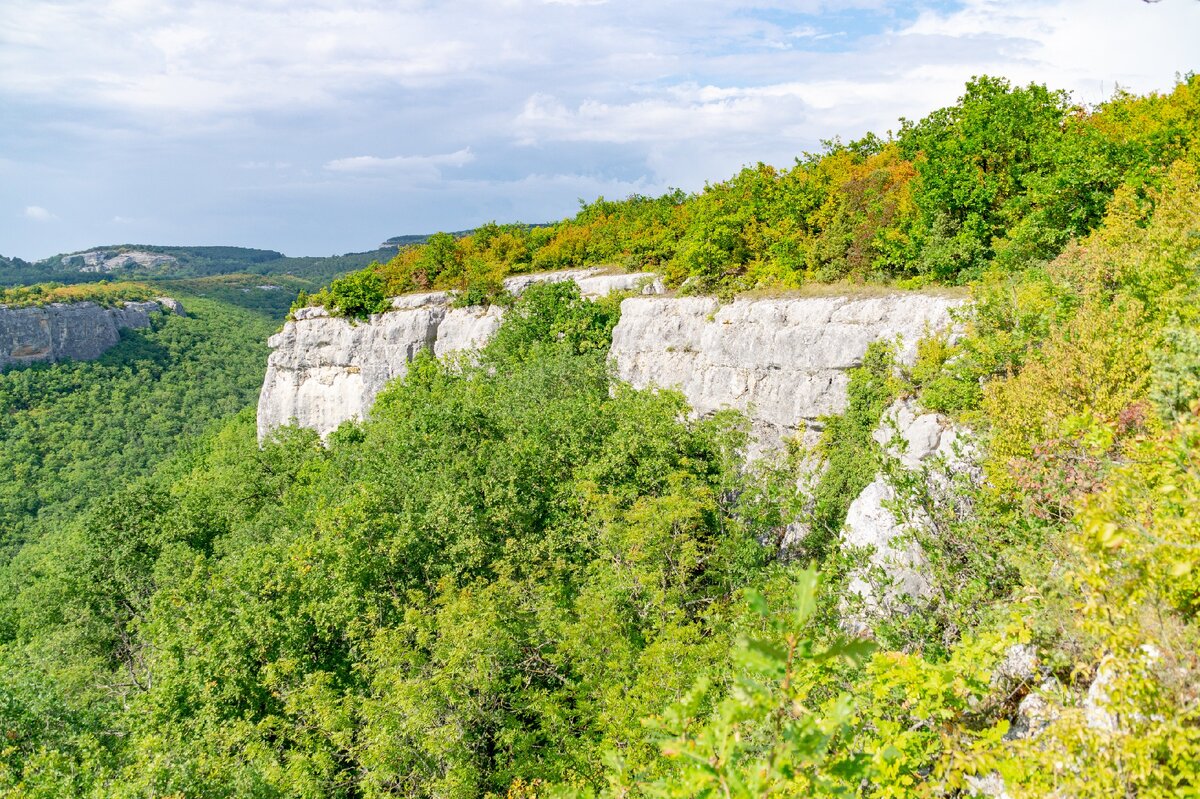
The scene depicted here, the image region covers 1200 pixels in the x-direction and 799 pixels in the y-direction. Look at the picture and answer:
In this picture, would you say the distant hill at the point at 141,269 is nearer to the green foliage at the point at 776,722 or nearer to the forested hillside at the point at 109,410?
the forested hillside at the point at 109,410

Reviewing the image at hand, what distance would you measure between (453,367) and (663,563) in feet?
70.9

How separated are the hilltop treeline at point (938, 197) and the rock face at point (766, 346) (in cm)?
200

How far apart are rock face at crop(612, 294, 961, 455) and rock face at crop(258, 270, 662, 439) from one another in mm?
6622

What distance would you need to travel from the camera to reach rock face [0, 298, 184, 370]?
6925 centimetres

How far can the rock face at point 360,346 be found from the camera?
36188 mm

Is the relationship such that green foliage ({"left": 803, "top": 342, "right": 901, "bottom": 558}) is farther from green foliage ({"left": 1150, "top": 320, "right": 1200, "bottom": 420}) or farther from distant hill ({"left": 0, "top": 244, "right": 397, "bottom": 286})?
distant hill ({"left": 0, "top": 244, "right": 397, "bottom": 286})

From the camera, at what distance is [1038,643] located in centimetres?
669

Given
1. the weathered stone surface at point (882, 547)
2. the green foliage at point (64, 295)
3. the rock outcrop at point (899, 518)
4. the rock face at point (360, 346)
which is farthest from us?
the green foliage at point (64, 295)

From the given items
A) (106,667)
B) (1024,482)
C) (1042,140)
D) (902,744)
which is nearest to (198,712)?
(106,667)

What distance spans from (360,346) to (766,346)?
86.5ft

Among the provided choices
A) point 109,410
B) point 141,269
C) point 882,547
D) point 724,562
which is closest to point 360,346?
point 724,562

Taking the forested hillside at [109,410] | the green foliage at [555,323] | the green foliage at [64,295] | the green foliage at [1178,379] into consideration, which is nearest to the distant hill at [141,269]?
the green foliage at [64,295]

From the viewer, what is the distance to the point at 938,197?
2014 centimetres

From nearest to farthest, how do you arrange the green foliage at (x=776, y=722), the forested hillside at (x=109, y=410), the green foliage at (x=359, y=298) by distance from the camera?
the green foliage at (x=776, y=722) → the green foliage at (x=359, y=298) → the forested hillside at (x=109, y=410)
